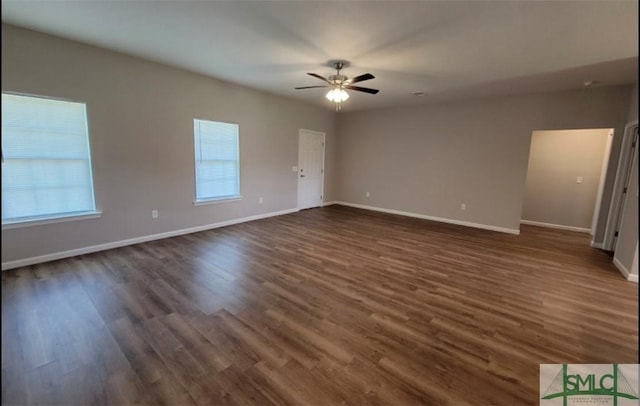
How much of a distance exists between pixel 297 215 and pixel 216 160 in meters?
2.22

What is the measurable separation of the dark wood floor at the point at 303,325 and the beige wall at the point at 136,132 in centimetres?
42

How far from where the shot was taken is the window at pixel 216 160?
4844mm

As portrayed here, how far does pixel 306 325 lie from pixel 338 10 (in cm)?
278

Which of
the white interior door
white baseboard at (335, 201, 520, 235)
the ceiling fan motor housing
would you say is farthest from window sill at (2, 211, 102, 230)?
white baseboard at (335, 201, 520, 235)

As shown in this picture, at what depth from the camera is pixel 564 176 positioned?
19.1 feet

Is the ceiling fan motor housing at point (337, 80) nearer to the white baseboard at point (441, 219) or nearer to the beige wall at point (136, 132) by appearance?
the beige wall at point (136, 132)

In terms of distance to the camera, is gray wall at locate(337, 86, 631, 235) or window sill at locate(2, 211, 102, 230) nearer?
window sill at locate(2, 211, 102, 230)

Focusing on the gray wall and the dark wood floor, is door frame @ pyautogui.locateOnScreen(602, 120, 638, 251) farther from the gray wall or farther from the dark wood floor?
the dark wood floor

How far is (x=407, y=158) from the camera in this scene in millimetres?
6645

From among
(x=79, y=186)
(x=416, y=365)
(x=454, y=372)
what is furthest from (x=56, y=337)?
(x=454, y=372)

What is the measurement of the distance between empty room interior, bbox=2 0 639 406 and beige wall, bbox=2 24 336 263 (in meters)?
0.03

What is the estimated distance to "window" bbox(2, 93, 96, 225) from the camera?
2934 millimetres

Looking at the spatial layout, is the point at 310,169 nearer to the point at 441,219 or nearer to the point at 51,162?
the point at 441,219

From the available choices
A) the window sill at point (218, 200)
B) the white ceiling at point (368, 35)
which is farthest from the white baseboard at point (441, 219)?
the window sill at point (218, 200)
